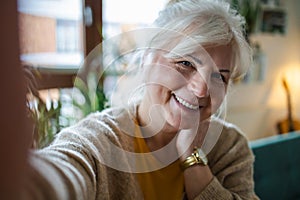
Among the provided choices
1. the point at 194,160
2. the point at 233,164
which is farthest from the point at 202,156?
the point at 233,164

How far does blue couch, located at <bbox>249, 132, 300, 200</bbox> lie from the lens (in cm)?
139

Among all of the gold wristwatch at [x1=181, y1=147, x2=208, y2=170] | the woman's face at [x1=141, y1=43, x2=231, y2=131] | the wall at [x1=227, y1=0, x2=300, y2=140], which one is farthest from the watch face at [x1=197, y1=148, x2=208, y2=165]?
the wall at [x1=227, y1=0, x2=300, y2=140]

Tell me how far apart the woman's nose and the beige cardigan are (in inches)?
6.8

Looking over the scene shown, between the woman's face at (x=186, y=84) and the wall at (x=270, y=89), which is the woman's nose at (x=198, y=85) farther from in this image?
the wall at (x=270, y=89)

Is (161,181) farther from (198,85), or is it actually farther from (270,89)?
(270,89)

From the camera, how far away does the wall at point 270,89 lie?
9.69ft

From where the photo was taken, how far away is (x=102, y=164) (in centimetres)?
61

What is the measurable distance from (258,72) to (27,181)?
2.97 metres

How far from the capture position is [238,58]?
2.59 feet

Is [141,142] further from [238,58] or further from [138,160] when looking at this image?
[238,58]

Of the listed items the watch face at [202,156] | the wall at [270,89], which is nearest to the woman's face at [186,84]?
the watch face at [202,156]

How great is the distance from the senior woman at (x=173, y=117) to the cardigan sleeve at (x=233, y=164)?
0.06 feet

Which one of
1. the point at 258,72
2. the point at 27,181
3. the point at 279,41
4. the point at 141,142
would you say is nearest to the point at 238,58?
the point at 141,142

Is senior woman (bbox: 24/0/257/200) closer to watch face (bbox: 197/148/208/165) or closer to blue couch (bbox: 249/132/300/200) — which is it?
watch face (bbox: 197/148/208/165)
